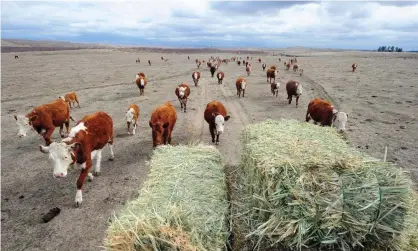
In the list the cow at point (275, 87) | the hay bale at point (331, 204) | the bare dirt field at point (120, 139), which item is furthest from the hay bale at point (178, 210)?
the cow at point (275, 87)

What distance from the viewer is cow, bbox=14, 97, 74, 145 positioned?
33.9 feet

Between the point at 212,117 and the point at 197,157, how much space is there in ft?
14.4

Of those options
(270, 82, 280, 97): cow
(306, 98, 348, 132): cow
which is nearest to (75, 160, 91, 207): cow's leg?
(306, 98, 348, 132): cow

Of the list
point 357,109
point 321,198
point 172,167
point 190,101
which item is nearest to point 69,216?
point 172,167

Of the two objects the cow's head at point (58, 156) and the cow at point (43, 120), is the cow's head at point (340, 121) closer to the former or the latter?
the cow's head at point (58, 156)

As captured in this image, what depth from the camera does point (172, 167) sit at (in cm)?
609

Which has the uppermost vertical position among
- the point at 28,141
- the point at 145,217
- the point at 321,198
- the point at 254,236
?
the point at 321,198

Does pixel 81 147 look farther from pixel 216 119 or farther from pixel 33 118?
pixel 216 119

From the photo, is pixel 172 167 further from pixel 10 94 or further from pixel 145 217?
pixel 10 94

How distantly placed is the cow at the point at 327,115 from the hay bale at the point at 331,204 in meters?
6.62

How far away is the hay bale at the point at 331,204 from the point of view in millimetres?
4039

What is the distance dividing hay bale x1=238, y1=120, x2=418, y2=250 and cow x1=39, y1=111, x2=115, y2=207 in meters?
4.20

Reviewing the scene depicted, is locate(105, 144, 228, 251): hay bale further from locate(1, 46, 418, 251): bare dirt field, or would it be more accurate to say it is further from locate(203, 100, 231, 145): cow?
locate(203, 100, 231, 145): cow

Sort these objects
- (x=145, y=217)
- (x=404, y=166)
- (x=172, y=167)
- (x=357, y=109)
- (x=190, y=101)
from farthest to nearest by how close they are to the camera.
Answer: (x=190, y=101) → (x=357, y=109) → (x=404, y=166) → (x=172, y=167) → (x=145, y=217)
